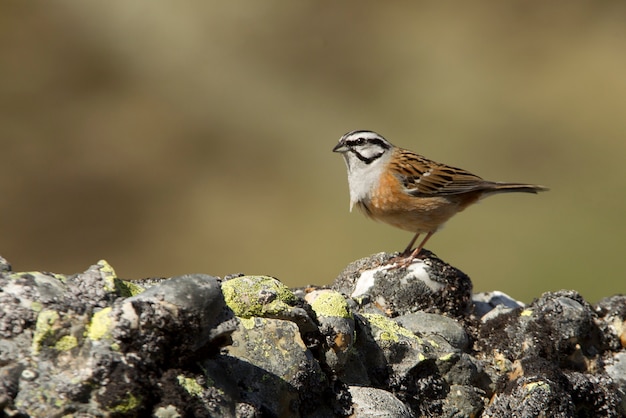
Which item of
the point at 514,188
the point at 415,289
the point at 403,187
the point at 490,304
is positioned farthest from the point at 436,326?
the point at 514,188

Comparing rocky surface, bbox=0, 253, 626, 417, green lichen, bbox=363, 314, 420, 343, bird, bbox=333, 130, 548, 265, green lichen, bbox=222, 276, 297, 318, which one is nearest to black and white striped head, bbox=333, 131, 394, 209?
bird, bbox=333, 130, 548, 265

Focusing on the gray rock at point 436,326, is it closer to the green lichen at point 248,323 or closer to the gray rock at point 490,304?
the gray rock at point 490,304

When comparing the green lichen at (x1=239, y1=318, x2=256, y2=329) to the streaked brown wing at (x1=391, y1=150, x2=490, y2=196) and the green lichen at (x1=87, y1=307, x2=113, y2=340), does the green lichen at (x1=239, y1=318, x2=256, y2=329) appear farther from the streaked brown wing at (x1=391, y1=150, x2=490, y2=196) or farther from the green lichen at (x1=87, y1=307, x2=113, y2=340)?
the streaked brown wing at (x1=391, y1=150, x2=490, y2=196)

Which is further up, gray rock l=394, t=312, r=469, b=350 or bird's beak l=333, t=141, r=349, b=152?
bird's beak l=333, t=141, r=349, b=152

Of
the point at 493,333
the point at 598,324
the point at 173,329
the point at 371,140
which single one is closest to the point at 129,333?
the point at 173,329

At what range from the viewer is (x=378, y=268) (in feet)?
16.1

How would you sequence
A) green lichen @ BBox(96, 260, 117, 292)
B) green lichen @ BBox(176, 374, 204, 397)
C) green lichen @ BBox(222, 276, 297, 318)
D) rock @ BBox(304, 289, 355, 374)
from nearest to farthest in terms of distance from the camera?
1. green lichen @ BBox(176, 374, 204, 397)
2. green lichen @ BBox(96, 260, 117, 292)
3. green lichen @ BBox(222, 276, 297, 318)
4. rock @ BBox(304, 289, 355, 374)

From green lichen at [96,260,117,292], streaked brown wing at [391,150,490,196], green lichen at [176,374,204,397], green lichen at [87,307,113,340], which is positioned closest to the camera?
green lichen at [87,307,113,340]

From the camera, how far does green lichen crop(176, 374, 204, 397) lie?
2.73 m

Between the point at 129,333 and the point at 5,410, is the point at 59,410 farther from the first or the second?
the point at 129,333

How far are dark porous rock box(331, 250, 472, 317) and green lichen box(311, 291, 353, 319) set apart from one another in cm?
77

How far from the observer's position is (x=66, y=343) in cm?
258

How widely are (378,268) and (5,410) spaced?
2869mm

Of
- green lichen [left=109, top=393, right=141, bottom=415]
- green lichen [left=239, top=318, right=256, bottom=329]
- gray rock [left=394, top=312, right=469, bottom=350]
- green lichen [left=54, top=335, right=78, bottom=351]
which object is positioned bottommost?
green lichen [left=109, top=393, right=141, bottom=415]
